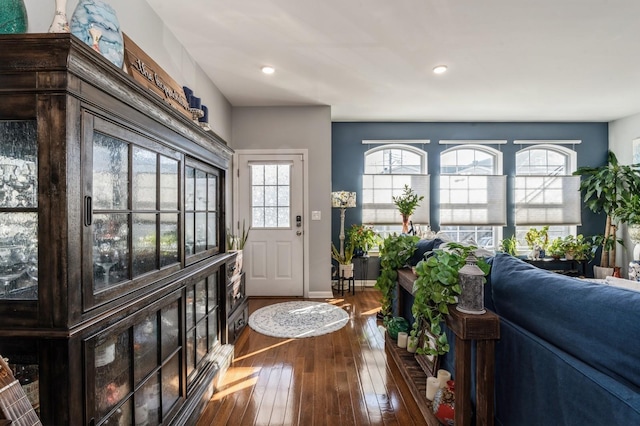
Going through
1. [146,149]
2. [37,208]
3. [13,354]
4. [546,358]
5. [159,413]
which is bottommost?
[159,413]

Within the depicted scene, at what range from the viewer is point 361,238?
4715 millimetres

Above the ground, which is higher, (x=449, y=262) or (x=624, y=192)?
(x=624, y=192)

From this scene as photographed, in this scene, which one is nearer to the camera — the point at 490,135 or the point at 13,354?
the point at 13,354

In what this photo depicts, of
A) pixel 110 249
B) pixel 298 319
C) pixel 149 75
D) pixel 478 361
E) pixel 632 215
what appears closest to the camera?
pixel 110 249

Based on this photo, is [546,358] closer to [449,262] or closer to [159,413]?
[449,262]

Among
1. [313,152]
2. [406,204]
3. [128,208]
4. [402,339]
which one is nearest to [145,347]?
[128,208]

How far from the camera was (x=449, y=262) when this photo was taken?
153 cm

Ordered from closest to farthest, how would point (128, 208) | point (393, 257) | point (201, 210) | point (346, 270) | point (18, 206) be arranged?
point (18, 206) < point (128, 208) < point (201, 210) < point (393, 257) < point (346, 270)

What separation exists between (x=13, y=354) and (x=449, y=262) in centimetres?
170

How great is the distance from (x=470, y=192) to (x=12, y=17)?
554 cm

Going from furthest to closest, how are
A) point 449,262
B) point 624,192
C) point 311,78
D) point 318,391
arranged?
point 624,192, point 311,78, point 318,391, point 449,262

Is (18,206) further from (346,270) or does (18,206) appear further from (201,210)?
(346,270)

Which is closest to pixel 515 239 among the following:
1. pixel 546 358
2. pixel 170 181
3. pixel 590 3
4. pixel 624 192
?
pixel 624 192

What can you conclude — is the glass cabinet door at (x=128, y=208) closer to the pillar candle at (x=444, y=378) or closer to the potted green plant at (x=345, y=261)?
the pillar candle at (x=444, y=378)
